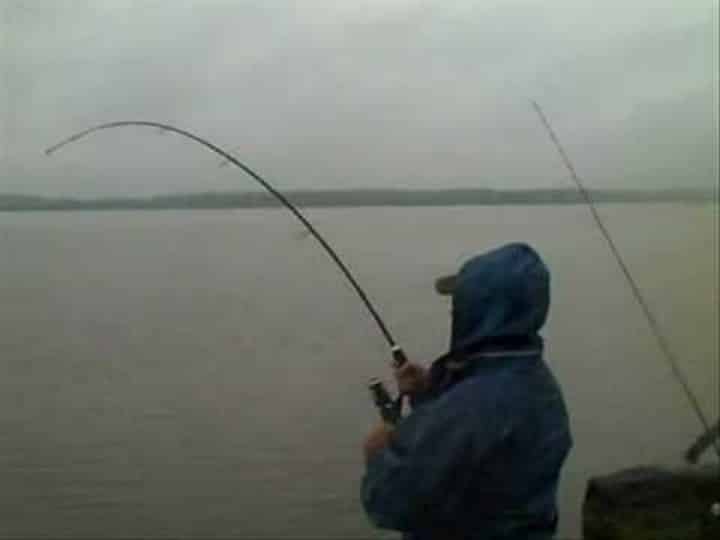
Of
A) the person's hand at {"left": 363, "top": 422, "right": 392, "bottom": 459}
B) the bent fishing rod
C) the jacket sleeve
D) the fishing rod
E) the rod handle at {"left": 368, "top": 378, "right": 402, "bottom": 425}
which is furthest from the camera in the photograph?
the fishing rod

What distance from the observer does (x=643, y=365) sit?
8.09 ft

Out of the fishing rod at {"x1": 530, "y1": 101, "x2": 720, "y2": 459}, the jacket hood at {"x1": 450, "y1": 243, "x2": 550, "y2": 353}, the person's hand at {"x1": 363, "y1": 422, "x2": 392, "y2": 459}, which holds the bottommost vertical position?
the fishing rod at {"x1": 530, "y1": 101, "x2": 720, "y2": 459}

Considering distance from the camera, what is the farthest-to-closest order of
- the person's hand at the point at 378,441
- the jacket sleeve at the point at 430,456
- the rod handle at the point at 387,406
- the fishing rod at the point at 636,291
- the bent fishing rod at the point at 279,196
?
1. the fishing rod at the point at 636,291
2. the bent fishing rod at the point at 279,196
3. the rod handle at the point at 387,406
4. the person's hand at the point at 378,441
5. the jacket sleeve at the point at 430,456

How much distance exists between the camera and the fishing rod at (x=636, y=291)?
2314 mm

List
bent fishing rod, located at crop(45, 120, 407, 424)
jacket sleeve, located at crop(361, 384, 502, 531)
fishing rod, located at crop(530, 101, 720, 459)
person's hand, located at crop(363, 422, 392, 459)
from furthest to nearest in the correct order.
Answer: fishing rod, located at crop(530, 101, 720, 459), bent fishing rod, located at crop(45, 120, 407, 424), person's hand, located at crop(363, 422, 392, 459), jacket sleeve, located at crop(361, 384, 502, 531)

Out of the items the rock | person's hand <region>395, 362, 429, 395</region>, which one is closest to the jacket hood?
person's hand <region>395, 362, 429, 395</region>

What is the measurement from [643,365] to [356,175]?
2.89 ft

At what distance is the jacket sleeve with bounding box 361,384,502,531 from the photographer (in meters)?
1.32

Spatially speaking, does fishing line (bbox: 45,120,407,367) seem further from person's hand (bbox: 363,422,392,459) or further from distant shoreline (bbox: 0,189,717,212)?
person's hand (bbox: 363,422,392,459)

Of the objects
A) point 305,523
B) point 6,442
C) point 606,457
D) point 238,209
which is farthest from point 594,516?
point 6,442

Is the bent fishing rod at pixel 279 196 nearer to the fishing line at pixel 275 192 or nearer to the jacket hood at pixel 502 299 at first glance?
the fishing line at pixel 275 192

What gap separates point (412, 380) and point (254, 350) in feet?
2.28

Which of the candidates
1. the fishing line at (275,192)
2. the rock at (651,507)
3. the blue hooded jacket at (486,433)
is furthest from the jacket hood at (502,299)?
the rock at (651,507)

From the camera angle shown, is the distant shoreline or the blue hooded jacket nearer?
the blue hooded jacket
